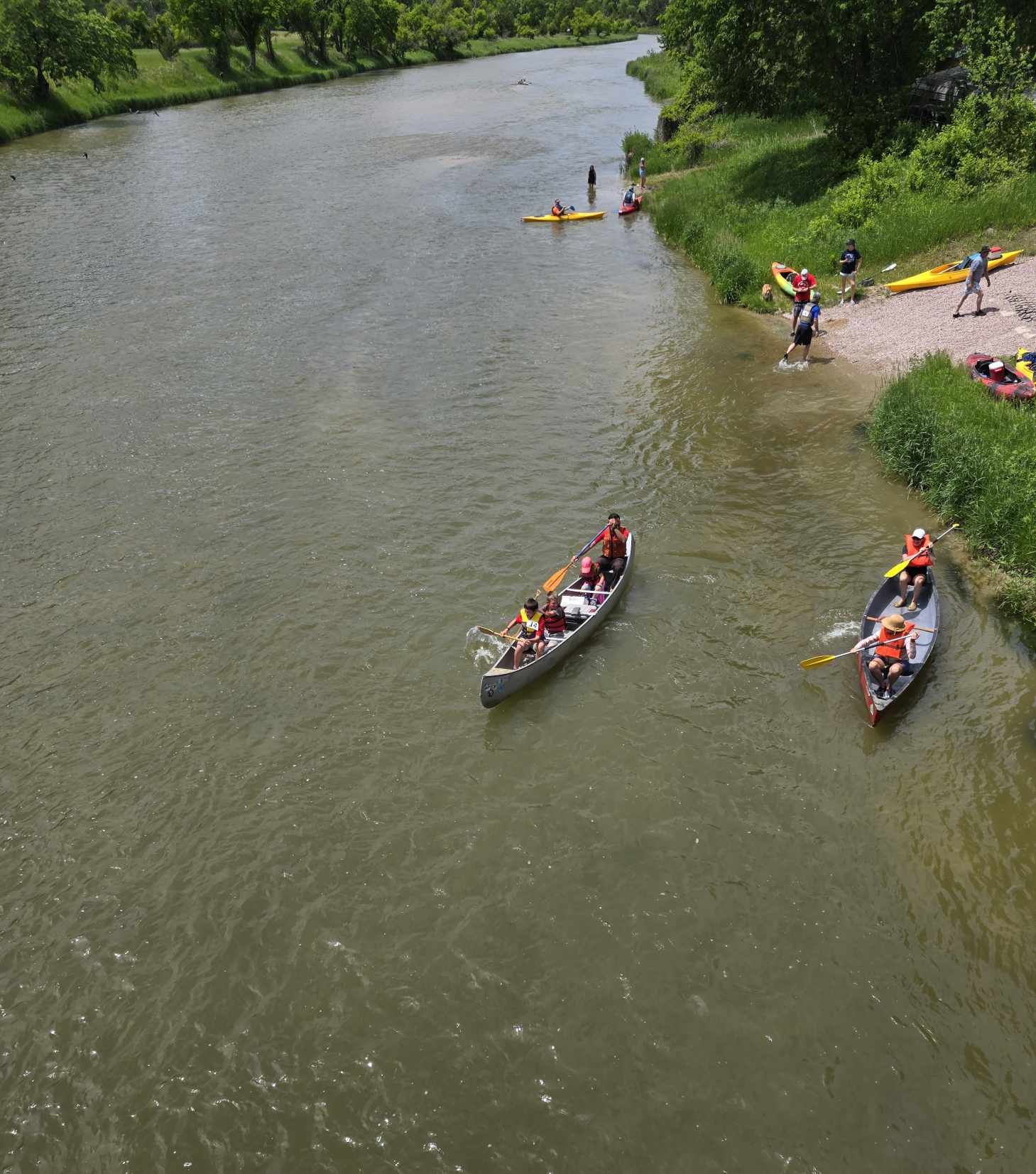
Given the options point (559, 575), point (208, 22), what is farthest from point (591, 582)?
point (208, 22)

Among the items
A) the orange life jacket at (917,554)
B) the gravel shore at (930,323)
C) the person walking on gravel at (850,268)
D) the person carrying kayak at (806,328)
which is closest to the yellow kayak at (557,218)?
the person walking on gravel at (850,268)

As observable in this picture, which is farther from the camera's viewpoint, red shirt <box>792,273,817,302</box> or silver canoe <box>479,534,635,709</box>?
red shirt <box>792,273,817,302</box>

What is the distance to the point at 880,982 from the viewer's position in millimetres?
10227

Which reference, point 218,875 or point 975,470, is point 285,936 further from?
point 975,470

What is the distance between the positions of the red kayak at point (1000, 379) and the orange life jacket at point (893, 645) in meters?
9.22

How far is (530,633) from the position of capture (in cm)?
1485

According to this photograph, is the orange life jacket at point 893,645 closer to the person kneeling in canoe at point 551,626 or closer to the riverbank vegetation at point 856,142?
the person kneeling in canoe at point 551,626

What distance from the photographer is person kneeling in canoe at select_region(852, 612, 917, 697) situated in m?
13.7

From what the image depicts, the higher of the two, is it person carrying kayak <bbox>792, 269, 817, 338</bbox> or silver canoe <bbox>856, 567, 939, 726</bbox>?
silver canoe <bbox>856, 567, 939, 726</bbox>

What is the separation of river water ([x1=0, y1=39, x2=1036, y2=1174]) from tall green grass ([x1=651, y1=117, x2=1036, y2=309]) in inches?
279

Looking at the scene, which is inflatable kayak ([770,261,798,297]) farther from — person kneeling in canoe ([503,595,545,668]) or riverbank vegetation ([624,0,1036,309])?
person kneeling in canoe ([503,595,545,668])

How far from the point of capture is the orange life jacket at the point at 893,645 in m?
13.8

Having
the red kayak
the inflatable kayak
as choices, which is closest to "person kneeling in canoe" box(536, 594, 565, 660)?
the red kayak

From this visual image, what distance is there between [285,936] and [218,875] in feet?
4.78
